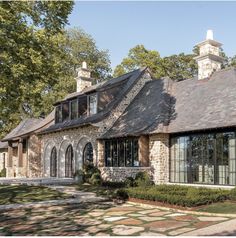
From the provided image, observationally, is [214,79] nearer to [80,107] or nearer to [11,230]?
[80,107]

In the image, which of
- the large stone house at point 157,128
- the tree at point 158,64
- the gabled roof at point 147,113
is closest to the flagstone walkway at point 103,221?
the large stone house at point 157,128

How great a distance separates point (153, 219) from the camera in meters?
12.4

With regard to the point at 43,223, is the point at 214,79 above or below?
above

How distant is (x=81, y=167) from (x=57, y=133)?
194 inches

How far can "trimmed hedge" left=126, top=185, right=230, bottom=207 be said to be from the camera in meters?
14.1

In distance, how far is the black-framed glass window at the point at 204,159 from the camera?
60.3 feet

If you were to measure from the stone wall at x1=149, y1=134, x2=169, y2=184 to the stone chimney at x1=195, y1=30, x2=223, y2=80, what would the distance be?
5.38 meters

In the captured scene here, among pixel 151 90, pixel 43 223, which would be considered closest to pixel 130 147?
pixel 151 90

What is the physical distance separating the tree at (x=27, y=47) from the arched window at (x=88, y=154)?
9424mm

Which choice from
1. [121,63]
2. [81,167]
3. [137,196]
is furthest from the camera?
[121,63]

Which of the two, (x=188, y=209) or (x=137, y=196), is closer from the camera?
(x=188, y=209)

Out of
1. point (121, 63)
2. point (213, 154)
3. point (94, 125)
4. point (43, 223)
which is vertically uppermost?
point (121, 63)

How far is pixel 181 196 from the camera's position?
1458 cm

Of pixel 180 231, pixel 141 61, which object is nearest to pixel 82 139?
pixel 180 231
